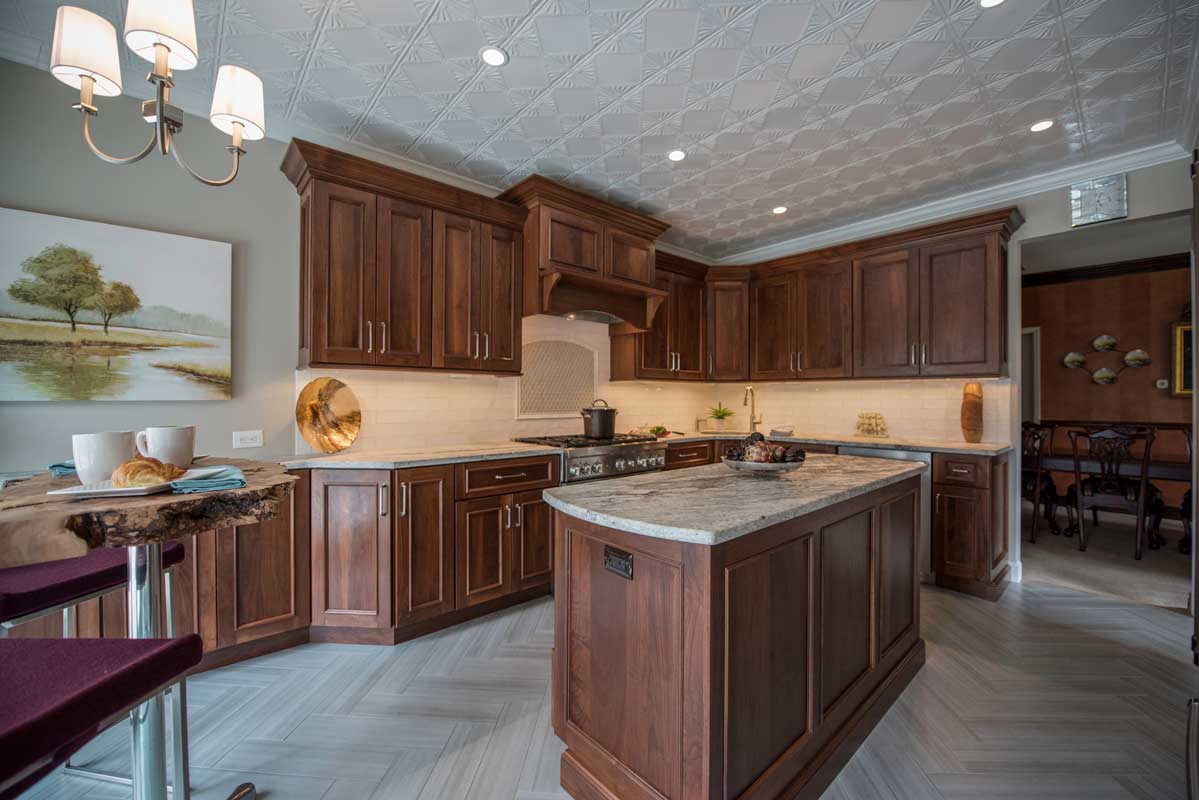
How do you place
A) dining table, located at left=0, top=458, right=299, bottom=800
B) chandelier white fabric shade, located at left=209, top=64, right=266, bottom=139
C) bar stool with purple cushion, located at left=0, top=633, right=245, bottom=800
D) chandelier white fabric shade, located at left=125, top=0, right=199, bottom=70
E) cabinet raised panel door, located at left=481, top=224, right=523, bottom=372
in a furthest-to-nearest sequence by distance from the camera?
1. cabinet raised panel door, located at left=481, top=224, right=523, bottom=372
2. chandelier white fabric shade, located at left=209, top=64, right=266, bottom=139
3. chandelier white fabric shade, located at left=125, top=0, right=199, bottom=70
4. dining table, located at left=0, top=458, right=299, bottom=800
5. bar stool with purple cushion, located at left=0, top=633, right=245, bottom=800

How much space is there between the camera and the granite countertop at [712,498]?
49.6 inches

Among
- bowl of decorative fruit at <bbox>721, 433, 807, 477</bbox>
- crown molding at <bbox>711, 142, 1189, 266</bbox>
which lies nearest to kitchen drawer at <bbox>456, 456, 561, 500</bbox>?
bowl of decorative fruit at <bbox>721, 433, 807, 477</bbox>

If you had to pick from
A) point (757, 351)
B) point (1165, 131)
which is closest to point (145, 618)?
point (757, 351)

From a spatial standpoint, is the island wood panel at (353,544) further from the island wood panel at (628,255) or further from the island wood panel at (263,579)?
the island wood panel at (628,255)

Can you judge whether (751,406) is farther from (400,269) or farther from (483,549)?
(400,269)

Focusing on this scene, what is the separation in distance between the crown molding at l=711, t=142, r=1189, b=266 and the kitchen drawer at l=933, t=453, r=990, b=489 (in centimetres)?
193

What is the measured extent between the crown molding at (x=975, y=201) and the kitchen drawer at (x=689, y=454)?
82.4 inches

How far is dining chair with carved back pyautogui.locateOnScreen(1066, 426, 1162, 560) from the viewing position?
3.93 meters

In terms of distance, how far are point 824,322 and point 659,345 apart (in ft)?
4.75

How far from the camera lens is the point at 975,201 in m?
3.72

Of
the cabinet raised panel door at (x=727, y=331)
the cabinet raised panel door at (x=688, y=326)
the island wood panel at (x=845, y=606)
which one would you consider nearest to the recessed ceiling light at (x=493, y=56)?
the island wood panel at (x=845, y=606)

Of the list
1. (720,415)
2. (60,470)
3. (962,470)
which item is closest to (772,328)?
(720,415)

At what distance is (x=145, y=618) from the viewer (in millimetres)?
1278

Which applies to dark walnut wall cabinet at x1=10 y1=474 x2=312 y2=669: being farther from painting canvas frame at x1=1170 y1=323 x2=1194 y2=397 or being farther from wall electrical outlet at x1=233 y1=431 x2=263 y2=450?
painting canvas frame at x1=1170 y1=323 x2=1194 y2=397
